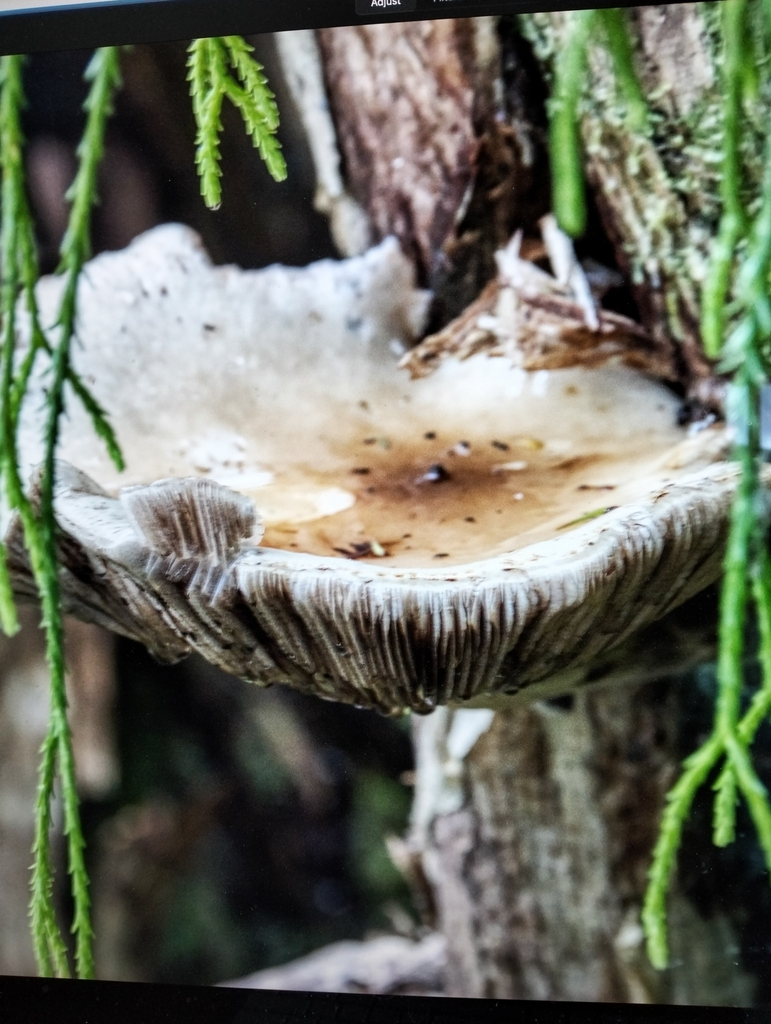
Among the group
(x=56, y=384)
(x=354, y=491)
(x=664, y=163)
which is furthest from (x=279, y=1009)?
(x=664, y=163)

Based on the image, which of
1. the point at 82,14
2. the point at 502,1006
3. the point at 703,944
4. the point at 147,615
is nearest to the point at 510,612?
the point at 147,615

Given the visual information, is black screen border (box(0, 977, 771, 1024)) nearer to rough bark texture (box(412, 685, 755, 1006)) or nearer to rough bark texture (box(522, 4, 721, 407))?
rough bark texture (box(412, 685, 755, 1006))

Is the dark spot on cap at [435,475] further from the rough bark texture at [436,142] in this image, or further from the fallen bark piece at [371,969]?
the fallen bark piece at [371,969]

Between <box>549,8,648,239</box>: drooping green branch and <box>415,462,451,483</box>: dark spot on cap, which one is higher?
<box>549,8,648,239</box>: drooping green branch

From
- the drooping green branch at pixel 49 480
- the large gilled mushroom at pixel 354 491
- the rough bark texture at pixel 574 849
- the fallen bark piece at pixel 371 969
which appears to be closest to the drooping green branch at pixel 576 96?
the large gilled mushroom at pixel 354 491

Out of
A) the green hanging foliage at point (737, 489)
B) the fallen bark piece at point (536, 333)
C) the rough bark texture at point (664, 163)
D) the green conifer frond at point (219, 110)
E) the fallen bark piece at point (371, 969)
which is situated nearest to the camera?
the green hanging foliage at point (737, 489)

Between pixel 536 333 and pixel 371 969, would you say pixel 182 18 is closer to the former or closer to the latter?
pixel 536 333

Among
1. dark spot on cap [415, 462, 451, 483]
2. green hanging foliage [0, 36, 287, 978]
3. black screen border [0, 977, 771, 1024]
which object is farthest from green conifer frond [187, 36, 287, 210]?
black screen border [0, 977, 771, 1024]
